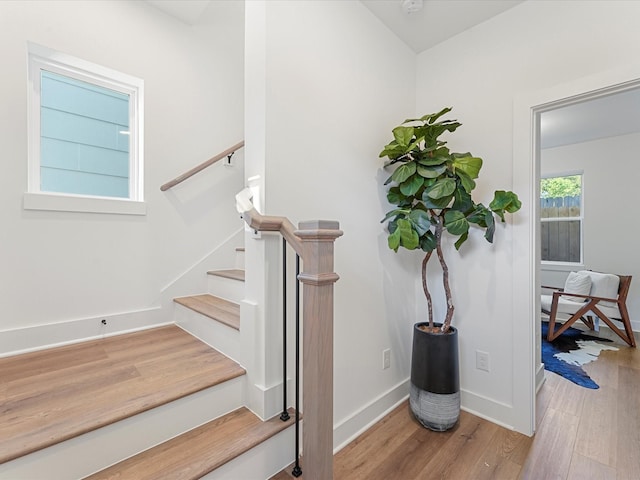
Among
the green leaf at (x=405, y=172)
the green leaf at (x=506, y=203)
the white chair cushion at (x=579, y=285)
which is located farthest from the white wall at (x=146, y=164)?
the white chair cushion at (x=579, y=285)

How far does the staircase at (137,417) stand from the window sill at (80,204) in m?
0.90

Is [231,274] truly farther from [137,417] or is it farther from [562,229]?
[562,229]

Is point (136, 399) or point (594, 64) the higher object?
point (594, 64)

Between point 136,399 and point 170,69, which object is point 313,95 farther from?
point 136,399

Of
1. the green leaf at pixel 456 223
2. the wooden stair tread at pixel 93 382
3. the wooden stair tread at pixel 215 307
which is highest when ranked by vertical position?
the green leaf at pixel 456 223

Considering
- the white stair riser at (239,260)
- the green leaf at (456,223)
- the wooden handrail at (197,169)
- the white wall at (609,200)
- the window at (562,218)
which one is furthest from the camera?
the window at (562,218)

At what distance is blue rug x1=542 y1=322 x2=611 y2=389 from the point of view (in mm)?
2449

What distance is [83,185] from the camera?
2.05 m

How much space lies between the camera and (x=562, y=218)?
4.64m

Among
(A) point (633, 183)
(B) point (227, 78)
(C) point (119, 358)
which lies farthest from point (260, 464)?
(A) point (633, 183)

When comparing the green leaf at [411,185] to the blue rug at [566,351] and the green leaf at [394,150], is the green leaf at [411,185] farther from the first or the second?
the blue rug at [566,351]

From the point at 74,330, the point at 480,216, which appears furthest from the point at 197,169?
the point at 480,216

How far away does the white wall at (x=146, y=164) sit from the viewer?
5.72 ft

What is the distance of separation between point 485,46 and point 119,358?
3055 millimetres
